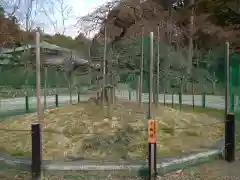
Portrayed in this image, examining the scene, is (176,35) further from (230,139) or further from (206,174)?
(206,174)

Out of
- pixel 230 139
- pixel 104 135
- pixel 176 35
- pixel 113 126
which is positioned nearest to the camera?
pixel 230 139

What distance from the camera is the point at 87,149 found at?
260 inches

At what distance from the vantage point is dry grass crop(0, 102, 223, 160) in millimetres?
6566

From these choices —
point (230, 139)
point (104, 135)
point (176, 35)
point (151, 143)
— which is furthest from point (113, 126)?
point (176, 35)

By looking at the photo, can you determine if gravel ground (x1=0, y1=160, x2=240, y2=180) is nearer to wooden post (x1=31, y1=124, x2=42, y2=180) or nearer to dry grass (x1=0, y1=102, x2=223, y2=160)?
wooden post (x1=31, y1=124, x2=42, y2=180)

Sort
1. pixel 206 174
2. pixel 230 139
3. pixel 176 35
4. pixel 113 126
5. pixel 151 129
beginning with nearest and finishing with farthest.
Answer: pixel 151 129
pixel 206 174
pixel 230 139
pixel 113 126
pixel 176 35

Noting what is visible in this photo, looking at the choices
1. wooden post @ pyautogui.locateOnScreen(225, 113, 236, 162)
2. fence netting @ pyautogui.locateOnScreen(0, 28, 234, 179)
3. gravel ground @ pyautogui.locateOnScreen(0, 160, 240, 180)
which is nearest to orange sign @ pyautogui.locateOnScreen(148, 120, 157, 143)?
gravel ground @ pyautogui.locateOnScreen(0, 160, 240, 180)

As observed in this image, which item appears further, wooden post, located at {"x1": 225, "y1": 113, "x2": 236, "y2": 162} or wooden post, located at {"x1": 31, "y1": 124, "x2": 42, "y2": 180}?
wooden post, located at {"x1": 225, "y1": 113, "x2": 236, "y2": 162}

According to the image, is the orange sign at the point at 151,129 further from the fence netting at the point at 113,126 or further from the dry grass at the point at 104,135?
the dry grass at the point at 104,135

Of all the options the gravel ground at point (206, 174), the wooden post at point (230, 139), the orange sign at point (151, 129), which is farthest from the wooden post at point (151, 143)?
the wooden post at point (230, 139)

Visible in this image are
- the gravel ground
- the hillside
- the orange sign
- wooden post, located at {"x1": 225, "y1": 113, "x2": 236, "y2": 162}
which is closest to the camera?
the orange sign

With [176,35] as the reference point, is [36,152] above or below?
below

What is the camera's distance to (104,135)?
703cm

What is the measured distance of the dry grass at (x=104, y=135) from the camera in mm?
6566
